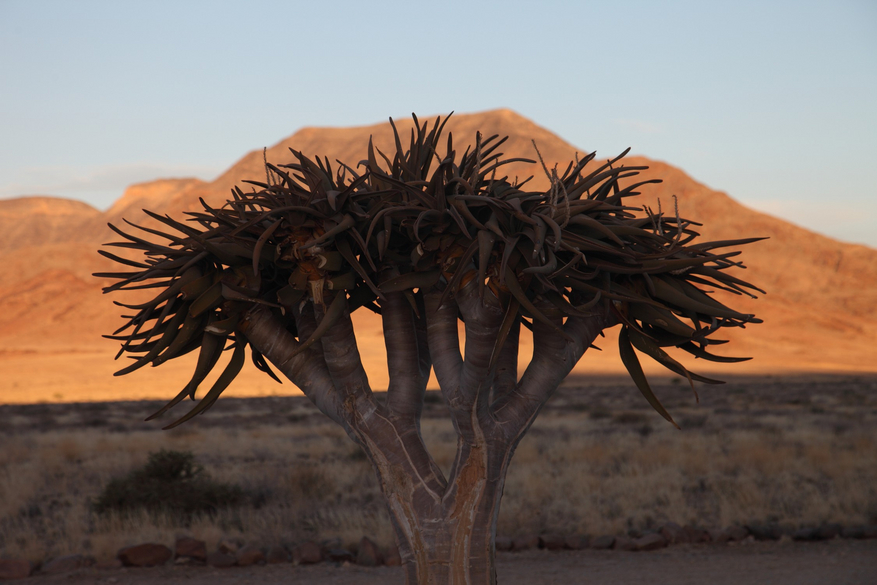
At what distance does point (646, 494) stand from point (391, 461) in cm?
850

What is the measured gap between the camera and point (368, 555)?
376 inches

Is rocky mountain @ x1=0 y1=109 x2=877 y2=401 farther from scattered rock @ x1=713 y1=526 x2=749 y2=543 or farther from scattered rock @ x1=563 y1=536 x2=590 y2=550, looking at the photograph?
scattered rock @ x1=713 y1=526 x2=749 y2=543

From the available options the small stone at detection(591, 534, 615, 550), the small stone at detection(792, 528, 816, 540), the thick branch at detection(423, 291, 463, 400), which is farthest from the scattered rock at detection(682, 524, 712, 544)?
the thick branch at detection(423, 291, 463, 400)

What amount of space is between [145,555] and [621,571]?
20.7 feet

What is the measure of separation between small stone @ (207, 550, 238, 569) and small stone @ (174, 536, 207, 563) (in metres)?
0.11

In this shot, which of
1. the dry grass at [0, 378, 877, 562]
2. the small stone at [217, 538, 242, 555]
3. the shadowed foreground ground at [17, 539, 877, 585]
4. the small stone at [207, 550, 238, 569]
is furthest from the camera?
the dry grass at [0, 378, 877, 562]

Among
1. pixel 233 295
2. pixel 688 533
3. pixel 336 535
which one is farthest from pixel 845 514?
pixel 233 295

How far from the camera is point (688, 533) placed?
10445mm

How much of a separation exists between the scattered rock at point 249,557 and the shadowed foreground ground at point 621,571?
128 mm

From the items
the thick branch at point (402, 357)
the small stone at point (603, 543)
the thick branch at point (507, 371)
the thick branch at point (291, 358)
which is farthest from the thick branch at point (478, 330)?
the small stone at point (603, 543)

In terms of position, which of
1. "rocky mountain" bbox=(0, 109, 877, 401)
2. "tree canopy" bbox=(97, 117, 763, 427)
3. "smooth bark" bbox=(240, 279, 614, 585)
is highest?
"tree canopy" bbox=(97, 117, 763, 427)

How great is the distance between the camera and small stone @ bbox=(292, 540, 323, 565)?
9.56 metres

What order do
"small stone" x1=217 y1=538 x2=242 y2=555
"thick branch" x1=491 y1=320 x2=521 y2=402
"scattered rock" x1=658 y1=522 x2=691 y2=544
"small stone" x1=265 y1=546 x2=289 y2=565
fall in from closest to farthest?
1. "thick branch" x1=491 y1=320 x2=521 y2=402
2. "small stone" x1=265 y1=546 x2=289 y2=565
3. "small stone" x1=217 y1=538 x2=242 y2=555
4. "scattered rock" x1=658 y1=522 x2=691 y2=544

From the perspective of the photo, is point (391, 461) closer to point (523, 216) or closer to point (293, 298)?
point (293, 298)
